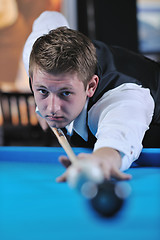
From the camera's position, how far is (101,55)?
1.90 m

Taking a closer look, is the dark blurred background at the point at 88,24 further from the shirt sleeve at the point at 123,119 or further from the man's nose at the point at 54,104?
the man's nose at the point at 54,104

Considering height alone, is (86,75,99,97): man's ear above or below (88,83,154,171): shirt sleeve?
above

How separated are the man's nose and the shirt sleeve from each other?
0.19m

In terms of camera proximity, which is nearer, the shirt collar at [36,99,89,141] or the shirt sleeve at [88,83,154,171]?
the shirt sleeve at [88,83,154,171]

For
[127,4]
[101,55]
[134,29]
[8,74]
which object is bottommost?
[8,74]

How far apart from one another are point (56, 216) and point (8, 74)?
4898mm

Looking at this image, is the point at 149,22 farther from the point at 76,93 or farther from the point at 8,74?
the point at 76,93

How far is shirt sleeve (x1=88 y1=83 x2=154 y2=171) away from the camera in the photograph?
1288 mm

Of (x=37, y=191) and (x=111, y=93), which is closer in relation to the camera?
(x=37, y=191)

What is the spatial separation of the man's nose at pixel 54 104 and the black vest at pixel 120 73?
334mm

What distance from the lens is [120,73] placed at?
71.1 inches

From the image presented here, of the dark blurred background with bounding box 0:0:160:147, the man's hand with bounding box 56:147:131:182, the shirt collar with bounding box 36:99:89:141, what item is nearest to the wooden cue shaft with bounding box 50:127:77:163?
the man's hand with bounding box 56:147:131:182

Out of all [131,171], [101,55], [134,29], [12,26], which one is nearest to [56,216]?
[131,171]

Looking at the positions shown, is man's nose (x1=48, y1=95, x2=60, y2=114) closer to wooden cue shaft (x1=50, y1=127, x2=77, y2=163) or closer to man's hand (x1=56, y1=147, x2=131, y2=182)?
wooden cue shaft (x1=50, y1=127, x2=77, y2=163)
